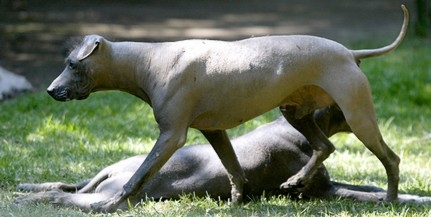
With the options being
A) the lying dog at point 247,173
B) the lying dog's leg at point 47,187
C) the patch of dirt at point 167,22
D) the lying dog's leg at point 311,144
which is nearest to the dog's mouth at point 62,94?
the lying dog at point 247,173

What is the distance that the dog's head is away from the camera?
5535 millimetres

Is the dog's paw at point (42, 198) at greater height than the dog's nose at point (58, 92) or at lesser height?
lesser

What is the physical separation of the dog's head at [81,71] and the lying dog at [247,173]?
2.27 feet

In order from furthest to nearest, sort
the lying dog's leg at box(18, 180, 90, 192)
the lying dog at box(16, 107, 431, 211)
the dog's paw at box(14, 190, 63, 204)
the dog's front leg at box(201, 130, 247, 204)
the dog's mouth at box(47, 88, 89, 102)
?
the lying dog's leg at box(18, 180, 90, 192), the lying dog at box(16, 107, 431, 211), the dog's front leg at box(201, 130, 247, 204), the dog's paw at box(14, 190, 63, 204), the dog's mouth at box(47, 88, 89, 102)

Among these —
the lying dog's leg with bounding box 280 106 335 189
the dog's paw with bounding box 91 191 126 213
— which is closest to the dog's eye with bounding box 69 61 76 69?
the dog's paw with bounding box 91 191 126 213

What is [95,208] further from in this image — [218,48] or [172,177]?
[218,48]

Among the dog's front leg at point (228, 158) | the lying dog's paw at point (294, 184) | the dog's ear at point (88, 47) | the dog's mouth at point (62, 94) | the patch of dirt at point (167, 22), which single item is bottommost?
the patch of dirt at point (167, 22)

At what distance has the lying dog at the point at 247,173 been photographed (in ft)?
19.8

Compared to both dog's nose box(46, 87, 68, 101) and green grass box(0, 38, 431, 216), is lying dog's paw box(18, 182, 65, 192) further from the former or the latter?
dog's nose box(46, 87, 68, 101)

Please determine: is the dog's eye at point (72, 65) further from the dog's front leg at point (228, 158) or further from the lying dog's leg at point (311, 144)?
the lying dog's leg at point (311, 144)

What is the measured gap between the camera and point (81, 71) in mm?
5551

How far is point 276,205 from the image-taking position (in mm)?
5906

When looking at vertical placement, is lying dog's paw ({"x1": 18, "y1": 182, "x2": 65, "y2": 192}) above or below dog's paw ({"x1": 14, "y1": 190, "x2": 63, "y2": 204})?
below

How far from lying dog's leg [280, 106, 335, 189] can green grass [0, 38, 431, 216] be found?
0.15 m
